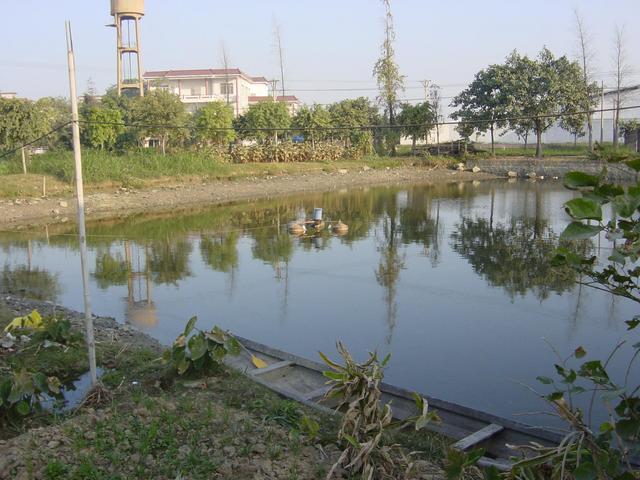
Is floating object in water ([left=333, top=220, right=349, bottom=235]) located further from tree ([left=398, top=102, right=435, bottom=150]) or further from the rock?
tree ([left=398, top=102, right=435, bottom=150])

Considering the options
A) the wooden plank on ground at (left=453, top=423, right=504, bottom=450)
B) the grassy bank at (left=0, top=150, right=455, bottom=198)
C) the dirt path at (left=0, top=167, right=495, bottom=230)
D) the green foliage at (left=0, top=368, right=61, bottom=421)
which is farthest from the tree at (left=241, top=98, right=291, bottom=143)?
the wooden plank on ground at (left=453, top=423, right=504, bottom=450)

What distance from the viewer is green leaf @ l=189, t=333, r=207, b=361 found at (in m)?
6.79

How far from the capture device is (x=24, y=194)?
24875mm

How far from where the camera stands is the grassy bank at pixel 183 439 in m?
4.61

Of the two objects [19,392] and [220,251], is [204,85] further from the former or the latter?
[19,392]

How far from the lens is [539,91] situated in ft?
137

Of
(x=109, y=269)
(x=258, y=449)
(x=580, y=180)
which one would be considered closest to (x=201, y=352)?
(x=258, y=449)

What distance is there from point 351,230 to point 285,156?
18.2 meters

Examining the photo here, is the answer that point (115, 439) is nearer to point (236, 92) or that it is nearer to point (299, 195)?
point (299, 195)

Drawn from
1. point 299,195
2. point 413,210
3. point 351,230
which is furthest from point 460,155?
point 351,230

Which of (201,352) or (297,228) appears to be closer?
(201,352)

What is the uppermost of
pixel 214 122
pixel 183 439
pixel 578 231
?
pixel 214 122

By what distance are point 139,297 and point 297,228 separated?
8.45m

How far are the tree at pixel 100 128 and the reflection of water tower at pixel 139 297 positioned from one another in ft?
49.2
